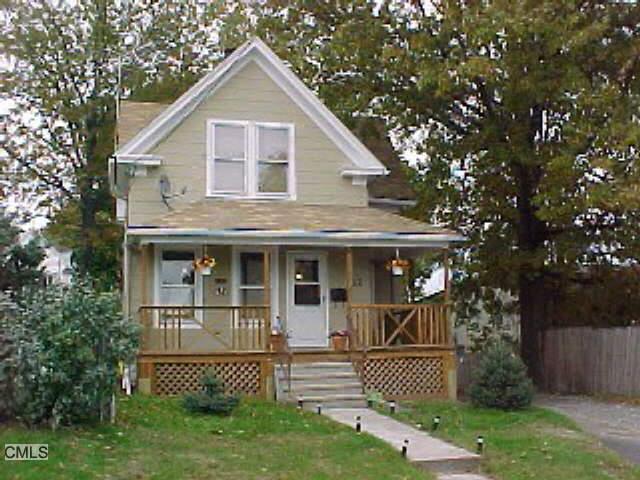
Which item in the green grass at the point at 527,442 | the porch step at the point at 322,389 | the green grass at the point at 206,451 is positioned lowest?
the green grass at the point at 527,442

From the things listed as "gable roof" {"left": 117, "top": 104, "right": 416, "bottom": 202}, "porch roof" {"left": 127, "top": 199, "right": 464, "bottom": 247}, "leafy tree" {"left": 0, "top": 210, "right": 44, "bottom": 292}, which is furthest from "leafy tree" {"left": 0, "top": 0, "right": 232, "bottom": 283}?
"porch roof" {"left": 127, "top": 199, "right": 464, "bottom": 247}

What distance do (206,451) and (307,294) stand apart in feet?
29.3

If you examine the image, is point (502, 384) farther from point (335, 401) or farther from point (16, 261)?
point (16, 261)

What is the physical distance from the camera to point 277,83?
19828 mm

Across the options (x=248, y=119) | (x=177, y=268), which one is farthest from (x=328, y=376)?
(x=248, y=119)

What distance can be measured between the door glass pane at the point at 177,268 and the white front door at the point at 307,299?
7.28 feet

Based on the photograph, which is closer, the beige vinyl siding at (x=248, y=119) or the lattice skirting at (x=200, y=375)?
the lattice skirting at (x=200, y=375)

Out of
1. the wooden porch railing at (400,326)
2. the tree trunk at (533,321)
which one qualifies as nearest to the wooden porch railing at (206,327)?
the wooden porch railing at (400,326)

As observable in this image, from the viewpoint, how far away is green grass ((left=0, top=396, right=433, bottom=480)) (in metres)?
9.33

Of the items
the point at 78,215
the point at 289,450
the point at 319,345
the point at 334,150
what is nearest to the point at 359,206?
the point at 334,150

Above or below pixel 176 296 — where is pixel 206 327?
below

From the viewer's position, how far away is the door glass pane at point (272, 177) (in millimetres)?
19547

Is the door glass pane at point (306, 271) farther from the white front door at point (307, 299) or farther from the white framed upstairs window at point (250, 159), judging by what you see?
the white framed upstairs window at point (250, 159)

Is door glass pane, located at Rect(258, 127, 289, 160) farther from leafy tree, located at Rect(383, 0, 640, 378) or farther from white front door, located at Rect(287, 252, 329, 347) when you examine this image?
leafy tree, located at Rect(383, 0, 640, 378)
